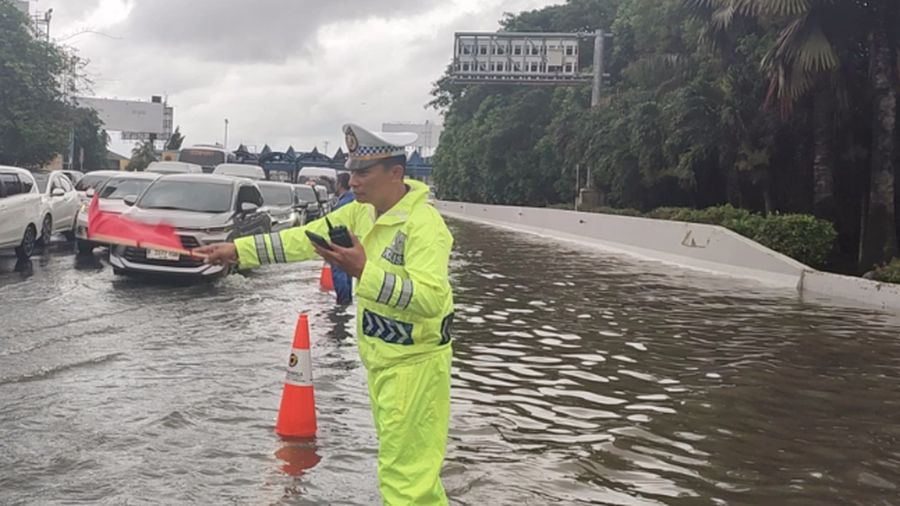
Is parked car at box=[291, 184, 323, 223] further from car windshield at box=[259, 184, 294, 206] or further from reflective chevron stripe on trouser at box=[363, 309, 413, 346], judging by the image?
reflective chevron stripe on trouser at box=[363, 309, 413, 346]

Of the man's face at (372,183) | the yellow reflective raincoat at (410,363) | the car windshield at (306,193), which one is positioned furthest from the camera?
the car windshield at (306,193)

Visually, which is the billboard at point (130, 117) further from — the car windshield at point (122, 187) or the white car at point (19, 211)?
the white car at point (19, 211)

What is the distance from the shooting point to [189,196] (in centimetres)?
1491

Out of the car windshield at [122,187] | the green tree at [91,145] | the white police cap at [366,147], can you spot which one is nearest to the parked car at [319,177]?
the green tree at [91,145]

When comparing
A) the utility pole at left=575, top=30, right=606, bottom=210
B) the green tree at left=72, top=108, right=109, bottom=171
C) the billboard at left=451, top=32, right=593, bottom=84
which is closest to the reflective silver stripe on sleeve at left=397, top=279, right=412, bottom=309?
the utility pole at left=575, top=30, right=606, bottom=210

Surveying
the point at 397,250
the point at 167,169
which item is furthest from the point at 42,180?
the point at 397,250

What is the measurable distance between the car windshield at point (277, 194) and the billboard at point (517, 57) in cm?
2506

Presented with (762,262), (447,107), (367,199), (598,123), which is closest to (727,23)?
(762,262)

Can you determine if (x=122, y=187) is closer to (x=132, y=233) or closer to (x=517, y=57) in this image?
(x=132, y=233)

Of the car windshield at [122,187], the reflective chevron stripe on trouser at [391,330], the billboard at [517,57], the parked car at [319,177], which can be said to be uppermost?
the billboard at [517,57]

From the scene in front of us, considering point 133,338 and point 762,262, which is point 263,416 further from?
point 762,262

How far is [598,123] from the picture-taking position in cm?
3603

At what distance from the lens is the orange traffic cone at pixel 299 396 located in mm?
6105

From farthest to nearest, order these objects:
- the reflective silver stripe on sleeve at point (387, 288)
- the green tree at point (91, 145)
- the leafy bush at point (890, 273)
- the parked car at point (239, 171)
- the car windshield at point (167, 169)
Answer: the green tree at point (91, 145)
the parked car at point (239, 171)
the car windshield at point (167, 169)
the leafy bush at point (890, 273)
the reflective silver stripe on sleeve at point (387, 288)
